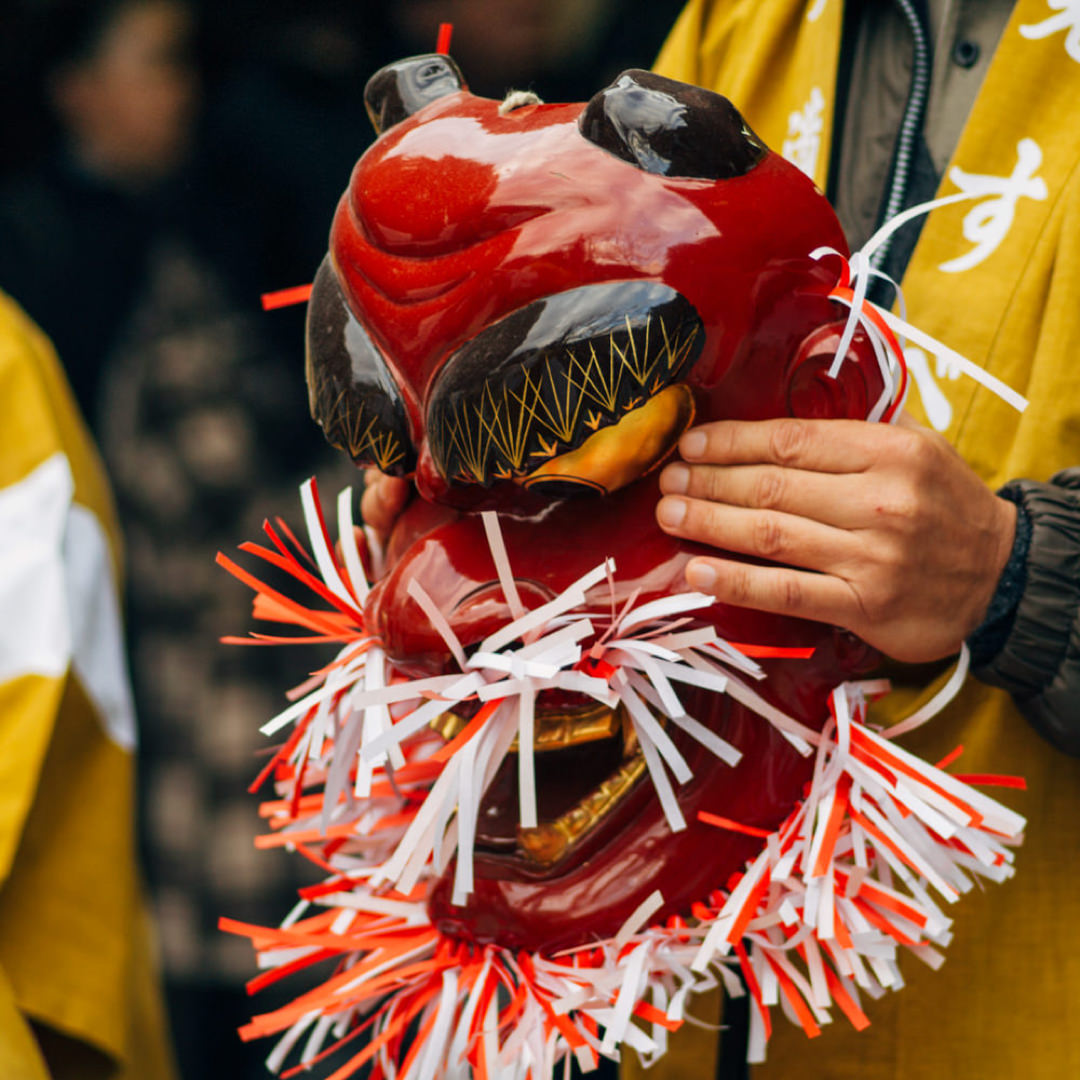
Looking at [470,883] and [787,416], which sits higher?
[787,416]

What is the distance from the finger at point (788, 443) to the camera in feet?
1.85

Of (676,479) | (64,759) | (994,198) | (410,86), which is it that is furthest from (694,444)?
(64,759)

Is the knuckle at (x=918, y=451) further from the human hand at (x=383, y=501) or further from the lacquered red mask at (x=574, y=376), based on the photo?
the human hand at (x=383, y=501)

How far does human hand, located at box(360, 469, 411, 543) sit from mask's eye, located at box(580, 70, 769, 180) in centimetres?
23

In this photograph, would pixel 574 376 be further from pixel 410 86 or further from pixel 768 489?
pixel 410 86

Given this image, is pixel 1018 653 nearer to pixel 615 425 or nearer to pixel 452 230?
pixel 615 425

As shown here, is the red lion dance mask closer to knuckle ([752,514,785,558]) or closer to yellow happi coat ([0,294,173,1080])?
knuckle ([752,514,785,558])

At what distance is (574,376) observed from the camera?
515mm

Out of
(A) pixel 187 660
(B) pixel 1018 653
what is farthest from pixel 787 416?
(A) pixel 187 660

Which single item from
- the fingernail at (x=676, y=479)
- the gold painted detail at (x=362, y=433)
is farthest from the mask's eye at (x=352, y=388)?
the fingernail at (x=676, y=479)

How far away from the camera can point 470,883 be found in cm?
55

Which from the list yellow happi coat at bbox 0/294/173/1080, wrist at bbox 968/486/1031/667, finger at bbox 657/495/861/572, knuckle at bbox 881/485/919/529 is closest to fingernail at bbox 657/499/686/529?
finger at bbox 657/495/861/572

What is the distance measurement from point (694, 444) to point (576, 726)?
0.54 feet

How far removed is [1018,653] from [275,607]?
44 centimetres
